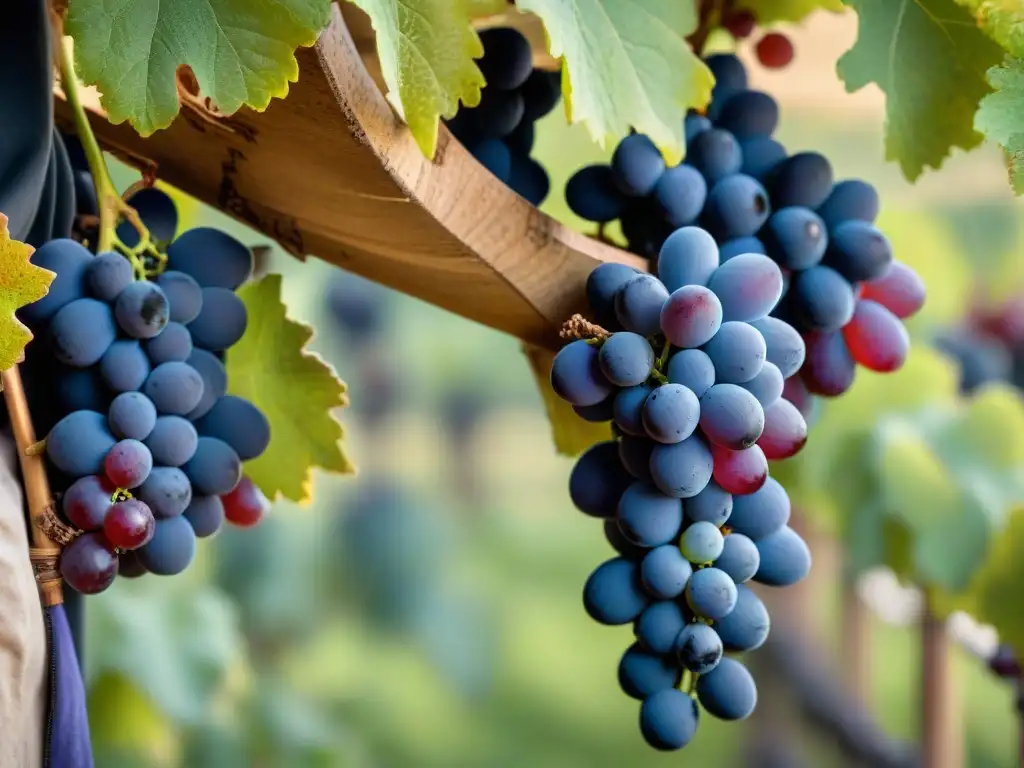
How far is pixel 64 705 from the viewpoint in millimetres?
448

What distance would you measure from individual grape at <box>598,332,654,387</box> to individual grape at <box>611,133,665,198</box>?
10cm

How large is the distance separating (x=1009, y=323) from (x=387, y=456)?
1848 millimetres

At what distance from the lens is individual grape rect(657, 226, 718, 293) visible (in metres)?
0.46

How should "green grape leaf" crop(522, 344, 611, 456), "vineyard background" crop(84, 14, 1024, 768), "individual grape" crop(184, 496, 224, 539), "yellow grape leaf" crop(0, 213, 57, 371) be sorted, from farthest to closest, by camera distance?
"vineyard background" crop(84, 14, 1024, 768) < "green grape leaf" crop(522, 344, 611, 456) < "individual grape" crop(184, 496, 224, 539) < "yellow grape leaf" crop(0, 213, 57, 371)

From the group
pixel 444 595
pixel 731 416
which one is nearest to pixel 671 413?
pixel 731 416

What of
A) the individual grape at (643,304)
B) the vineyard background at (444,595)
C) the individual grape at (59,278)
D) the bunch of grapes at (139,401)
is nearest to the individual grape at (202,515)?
the bunch of grapes at (139,401)

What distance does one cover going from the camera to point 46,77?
45cm

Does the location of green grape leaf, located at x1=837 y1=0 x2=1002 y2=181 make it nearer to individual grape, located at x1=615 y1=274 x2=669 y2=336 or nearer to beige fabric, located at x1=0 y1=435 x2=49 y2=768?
individual grape, located at x1=615 y1=274 x2=669 y2=336

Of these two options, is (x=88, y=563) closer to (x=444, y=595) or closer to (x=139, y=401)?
(x=139, y=401)

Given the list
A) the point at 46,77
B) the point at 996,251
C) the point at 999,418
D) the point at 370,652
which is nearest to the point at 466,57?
the point at 46,77

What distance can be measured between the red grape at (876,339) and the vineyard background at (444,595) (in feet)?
2.54

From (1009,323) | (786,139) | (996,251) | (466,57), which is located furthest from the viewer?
(786,139)

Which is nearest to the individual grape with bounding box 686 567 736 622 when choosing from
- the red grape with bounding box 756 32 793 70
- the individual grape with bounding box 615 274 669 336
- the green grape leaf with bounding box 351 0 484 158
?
the individual grape with bounding box 615 274 669 336

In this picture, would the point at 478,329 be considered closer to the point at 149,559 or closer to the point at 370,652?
the point at 370,652
